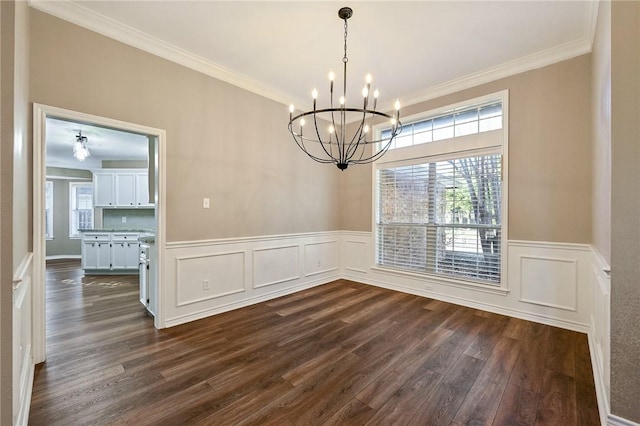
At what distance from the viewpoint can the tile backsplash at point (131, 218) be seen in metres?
7.07

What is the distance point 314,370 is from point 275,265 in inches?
80.9

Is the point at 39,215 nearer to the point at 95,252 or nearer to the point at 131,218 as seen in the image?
the point at 95,252

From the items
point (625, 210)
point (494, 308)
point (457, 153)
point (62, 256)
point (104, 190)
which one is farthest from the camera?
point (62, 256)

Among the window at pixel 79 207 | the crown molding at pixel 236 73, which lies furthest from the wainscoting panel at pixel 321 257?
the window at pixel 79 207

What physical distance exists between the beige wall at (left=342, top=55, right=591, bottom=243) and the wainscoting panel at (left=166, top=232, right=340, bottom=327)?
2865 mm

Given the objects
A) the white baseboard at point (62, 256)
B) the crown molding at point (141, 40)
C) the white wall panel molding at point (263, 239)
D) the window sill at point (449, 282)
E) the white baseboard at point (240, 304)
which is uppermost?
the crown molding at point (141, 40)

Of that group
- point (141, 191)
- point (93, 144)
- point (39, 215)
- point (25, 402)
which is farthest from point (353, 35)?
point (141, 191)

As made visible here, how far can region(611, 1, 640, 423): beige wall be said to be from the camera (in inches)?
58.2

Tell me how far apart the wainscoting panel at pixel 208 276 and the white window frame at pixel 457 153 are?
2.28 meters

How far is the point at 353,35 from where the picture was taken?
2.77m

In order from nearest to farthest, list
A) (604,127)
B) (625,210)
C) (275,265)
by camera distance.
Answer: (625,210), (604,127), (275,265)

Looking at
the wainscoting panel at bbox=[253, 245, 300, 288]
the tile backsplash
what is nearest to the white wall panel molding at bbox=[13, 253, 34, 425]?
the wainscoting panel at bbox=[253, 245, 300, 288]

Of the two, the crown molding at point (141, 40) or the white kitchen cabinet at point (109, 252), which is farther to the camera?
the white kitchen cabinet at point (109, 252)

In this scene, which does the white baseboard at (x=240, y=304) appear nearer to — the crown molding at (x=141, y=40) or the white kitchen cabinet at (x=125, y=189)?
the crown molding at (x=141, y=40)
